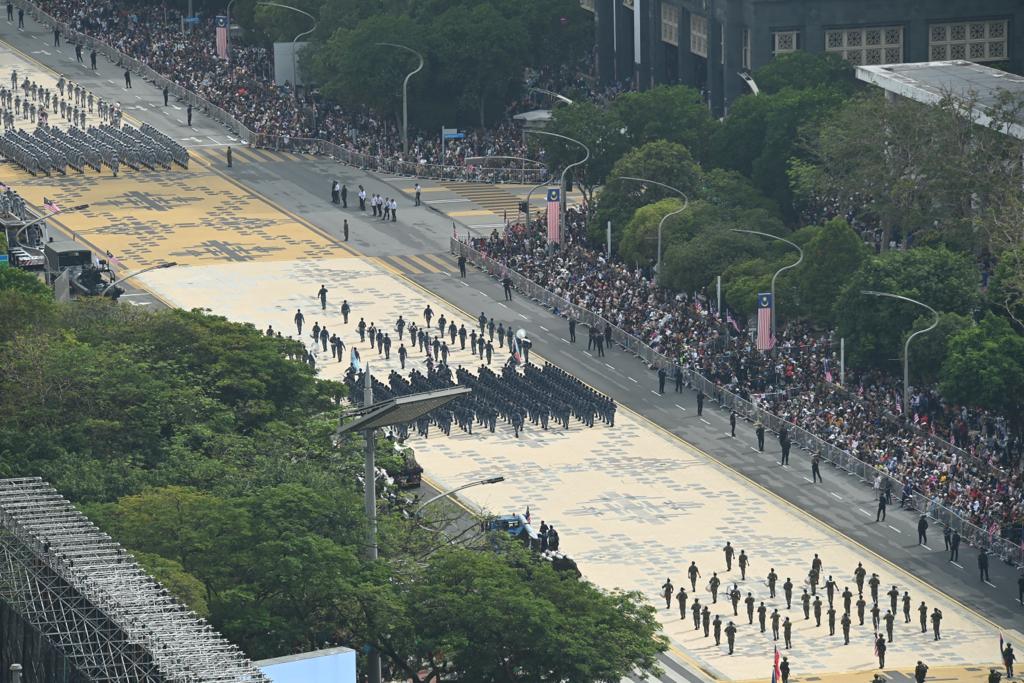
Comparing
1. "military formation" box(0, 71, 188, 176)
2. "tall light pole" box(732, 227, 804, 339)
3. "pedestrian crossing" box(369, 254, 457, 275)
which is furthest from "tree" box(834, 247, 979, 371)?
"military formation" box(0, 71, 188, 176)

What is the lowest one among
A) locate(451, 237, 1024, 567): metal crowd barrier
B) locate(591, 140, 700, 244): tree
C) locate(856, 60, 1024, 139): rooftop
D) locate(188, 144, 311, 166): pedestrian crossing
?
locate(451, 237, 1024, 567): metal crowd barrier

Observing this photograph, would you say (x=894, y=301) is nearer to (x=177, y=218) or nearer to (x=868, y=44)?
(x=868, y=44)

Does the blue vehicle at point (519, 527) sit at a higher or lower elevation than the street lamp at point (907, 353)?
lower

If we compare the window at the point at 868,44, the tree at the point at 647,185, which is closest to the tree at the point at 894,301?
the tree at the point at 647,185

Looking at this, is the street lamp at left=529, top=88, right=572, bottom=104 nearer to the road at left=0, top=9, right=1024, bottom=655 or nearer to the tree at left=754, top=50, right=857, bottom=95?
the road at left=0, top=9, right=1024, bottom=655

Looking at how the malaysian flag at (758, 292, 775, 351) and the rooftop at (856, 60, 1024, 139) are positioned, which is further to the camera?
the rooftop at (856, 60, 1024, 139)

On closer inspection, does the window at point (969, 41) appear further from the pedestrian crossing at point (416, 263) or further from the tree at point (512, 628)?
the tree at point (512, 628)

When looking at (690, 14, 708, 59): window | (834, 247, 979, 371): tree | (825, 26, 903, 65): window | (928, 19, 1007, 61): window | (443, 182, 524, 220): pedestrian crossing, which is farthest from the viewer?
(690, 14, 708, 59): window
